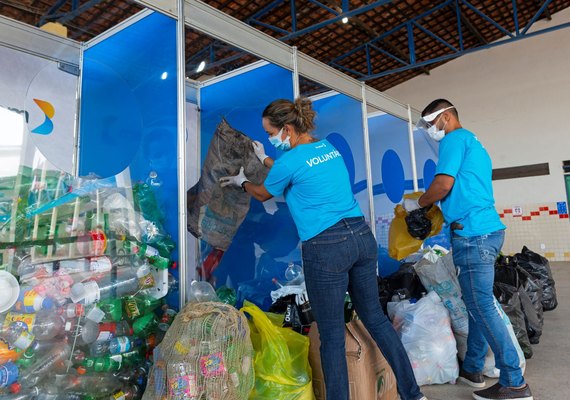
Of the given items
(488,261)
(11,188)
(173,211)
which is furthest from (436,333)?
(11,188)

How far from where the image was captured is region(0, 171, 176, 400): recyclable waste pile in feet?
5.15

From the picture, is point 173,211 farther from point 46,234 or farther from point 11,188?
point 11,188

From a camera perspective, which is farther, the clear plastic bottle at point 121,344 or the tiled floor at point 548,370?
the tiled floor at point 548,370

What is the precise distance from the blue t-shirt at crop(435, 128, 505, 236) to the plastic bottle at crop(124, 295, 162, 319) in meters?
1.50

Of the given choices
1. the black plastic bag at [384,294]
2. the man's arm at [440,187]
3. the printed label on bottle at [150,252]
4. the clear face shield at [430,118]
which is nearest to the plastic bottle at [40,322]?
the printed label on bottle at [150,252]

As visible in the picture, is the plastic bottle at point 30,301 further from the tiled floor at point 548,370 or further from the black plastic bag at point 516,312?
the black plastic bag at point 516,312

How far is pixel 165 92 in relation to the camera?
7.27ft

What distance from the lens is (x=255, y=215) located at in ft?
9.39

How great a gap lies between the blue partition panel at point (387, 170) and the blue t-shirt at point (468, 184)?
71.2 inches

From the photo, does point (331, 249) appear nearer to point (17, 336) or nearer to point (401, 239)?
point (401, 239)

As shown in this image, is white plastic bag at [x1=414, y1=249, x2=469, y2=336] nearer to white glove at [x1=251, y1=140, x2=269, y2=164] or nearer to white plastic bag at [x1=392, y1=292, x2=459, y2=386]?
white plastic bag at [x1=392, y1=292, x2=459, y2=386]

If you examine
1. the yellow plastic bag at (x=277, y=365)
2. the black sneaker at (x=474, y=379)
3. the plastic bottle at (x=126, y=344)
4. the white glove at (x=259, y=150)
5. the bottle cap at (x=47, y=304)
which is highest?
the white glove at (x=259, y=150)

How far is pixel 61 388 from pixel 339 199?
4.38 ft

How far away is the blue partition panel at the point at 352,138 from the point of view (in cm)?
356
